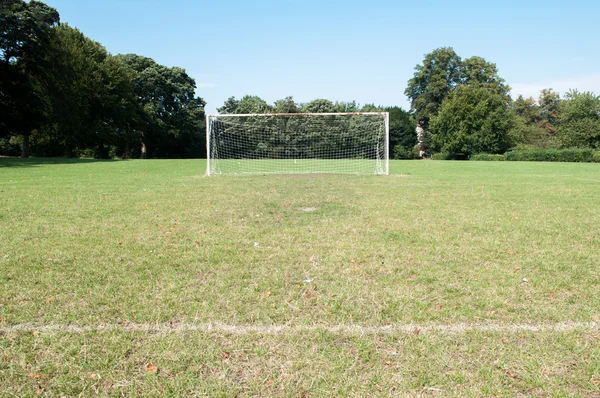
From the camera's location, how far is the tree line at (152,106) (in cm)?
3362

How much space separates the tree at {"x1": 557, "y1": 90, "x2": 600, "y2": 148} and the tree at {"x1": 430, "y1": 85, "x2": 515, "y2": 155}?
6182 millimetres

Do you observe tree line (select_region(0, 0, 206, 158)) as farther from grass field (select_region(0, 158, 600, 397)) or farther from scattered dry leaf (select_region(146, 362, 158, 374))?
scattered dry leaf (select_region(146, 362, 158, 374))

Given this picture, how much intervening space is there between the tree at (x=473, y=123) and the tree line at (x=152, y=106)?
0.41 feet

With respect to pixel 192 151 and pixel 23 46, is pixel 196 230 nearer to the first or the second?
pixel 23 46

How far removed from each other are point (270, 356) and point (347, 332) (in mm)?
684

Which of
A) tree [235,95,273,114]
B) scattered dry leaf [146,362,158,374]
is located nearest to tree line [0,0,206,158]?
tree [235,95,273,114]

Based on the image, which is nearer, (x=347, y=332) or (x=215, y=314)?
(x=347, y=332)

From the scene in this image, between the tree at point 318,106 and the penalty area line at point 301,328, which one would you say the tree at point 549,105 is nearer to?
the tree at point 318,106

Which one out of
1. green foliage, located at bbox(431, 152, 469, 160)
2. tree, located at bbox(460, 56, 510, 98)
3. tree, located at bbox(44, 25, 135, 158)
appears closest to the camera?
tree, located at bbox(44, 25, 135, 158)

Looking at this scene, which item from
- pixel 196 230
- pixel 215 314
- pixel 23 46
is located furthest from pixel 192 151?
pixel 215 314

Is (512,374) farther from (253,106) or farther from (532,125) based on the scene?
(532,125)

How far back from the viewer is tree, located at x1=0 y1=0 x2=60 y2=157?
31.4 meters

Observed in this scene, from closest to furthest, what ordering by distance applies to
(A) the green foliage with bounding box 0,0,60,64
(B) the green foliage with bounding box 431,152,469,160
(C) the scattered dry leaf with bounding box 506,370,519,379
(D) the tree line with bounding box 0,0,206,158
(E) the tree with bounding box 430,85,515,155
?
1. (C) the scattered dry leaf with bounding box 506,370,519,379
2. (A) the green foliage with bounding box 0,0,60,64
3. (D) the tree line with bounding box 0,0,206,158
4. (B) the green foliage with bounding box 431,152,469,160
5. (E) the tree with bounding box 430,85,515,155

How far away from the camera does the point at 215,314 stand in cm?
362
